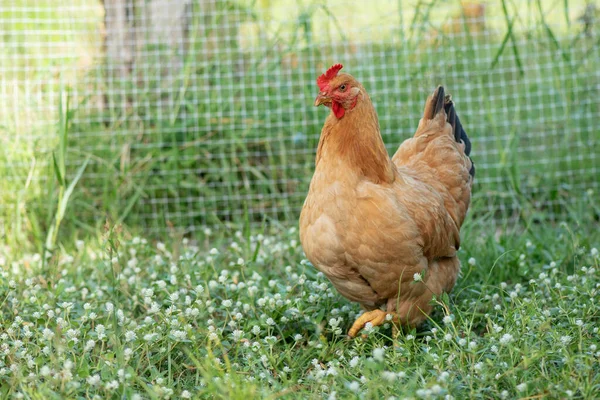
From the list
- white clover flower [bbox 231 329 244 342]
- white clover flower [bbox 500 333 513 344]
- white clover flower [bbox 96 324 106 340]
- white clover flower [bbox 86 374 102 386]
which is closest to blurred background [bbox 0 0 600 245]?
white clover flower [bbox 231 329 244 342]

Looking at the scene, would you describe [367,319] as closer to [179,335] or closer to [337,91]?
[179,335]

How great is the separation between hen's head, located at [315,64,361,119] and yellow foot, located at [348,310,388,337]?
90cm

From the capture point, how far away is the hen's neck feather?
118 inches

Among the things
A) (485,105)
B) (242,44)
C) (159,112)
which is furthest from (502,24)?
(159,112)

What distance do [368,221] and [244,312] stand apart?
0.81m

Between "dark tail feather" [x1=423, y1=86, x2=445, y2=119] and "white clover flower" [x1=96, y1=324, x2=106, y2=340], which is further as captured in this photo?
"dark tail feather" [x1=423, y1=86, x2=445, y2=119]

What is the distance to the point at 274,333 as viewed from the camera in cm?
327

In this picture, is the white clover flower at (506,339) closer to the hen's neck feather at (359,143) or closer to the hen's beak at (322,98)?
the hen's neck feather at (359,143)

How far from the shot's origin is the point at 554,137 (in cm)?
516

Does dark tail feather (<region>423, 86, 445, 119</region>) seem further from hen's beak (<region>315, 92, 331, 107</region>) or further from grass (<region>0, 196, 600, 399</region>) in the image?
hen's beak (<region>315, 92, 331, 107</region>)

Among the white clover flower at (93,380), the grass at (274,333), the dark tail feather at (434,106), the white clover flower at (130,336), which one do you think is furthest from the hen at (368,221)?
the white clover flower at (93,380)

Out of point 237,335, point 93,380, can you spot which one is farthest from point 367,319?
point 93,380

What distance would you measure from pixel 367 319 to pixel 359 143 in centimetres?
79

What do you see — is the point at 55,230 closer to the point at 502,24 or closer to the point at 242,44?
the point at 242,44
